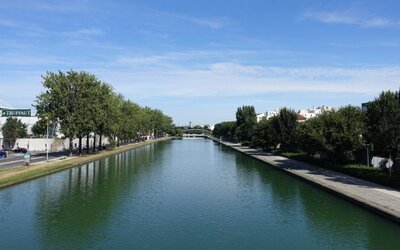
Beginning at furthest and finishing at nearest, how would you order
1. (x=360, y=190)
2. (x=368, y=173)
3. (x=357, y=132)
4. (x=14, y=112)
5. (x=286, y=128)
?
(x=14, y=112) < (x=286, y=128) < (x=357, y=132) < (x=368, y=173) < (x=360, y=190)

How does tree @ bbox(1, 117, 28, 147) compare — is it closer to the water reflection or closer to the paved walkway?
the water reflection

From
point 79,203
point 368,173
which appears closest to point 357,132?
point 368,173

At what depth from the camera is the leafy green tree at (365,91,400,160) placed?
123 ft

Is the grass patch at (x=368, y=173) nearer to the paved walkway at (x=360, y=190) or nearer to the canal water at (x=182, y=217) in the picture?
the paved walkway at (x=360, y=190)

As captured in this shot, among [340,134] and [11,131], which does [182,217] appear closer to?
[340,134]

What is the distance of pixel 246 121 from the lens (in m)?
124

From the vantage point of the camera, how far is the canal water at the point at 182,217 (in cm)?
2147

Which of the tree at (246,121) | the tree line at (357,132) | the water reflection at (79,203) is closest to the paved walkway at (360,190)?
the tree line at (357,132)

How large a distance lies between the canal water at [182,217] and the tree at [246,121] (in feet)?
252

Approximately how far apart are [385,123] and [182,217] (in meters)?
21.3

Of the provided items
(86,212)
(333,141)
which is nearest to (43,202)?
(86,212)

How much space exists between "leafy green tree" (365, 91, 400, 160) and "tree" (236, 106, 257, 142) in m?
74.1

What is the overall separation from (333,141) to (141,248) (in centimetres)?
3086

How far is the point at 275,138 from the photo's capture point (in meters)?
80.4
